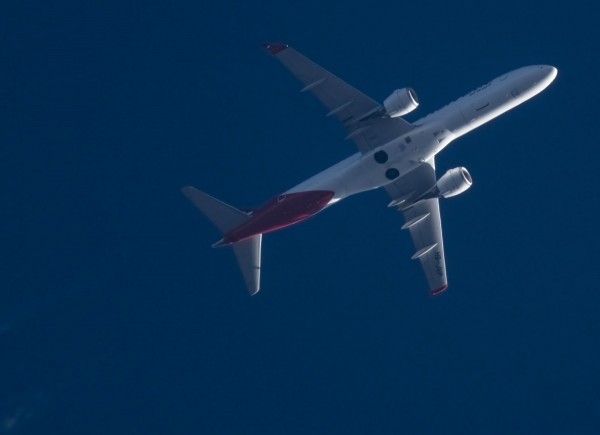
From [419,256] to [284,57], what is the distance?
71.0 feet

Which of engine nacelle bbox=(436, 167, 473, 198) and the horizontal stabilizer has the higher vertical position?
the horizontal stabilizer

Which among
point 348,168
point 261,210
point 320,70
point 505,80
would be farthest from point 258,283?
point 505,80

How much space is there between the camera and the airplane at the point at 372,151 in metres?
91.1

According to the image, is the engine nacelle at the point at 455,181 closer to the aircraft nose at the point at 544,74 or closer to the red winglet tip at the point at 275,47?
the aircraft nose at the point at 544,74

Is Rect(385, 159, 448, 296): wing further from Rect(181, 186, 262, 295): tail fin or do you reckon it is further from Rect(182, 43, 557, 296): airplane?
Rect(181, 186, 262, 295): tail fin

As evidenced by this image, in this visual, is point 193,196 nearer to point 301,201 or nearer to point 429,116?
point 301,201

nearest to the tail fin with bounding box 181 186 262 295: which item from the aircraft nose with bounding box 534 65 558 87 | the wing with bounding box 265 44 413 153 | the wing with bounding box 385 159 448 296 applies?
the wing with bounding box 265 44 413 153

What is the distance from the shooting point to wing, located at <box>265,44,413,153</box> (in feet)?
297

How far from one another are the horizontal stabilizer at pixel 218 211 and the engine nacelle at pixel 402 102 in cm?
1532

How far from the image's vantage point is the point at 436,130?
9156 cm

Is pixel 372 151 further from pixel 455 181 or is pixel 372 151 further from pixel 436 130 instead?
pixel 455 181

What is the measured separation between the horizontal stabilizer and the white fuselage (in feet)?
20.6

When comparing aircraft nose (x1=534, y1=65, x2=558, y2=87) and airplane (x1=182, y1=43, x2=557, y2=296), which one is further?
aircraft nose (x1=534, y1=65, x2=558, y2=87)

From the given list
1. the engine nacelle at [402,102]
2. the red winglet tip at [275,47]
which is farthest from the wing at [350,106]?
the engine nacelle at [402,102]
